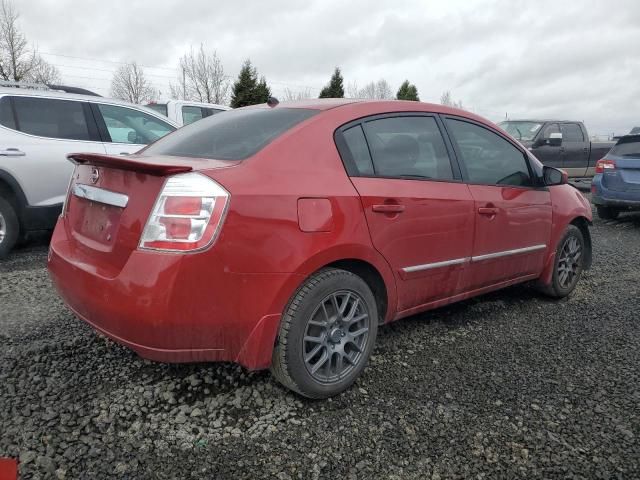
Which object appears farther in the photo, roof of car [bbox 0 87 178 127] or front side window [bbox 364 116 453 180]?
roof of car [bbox 0 87 178 127]

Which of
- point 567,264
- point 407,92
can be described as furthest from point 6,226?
point 407,92

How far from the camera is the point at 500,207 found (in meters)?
3.45

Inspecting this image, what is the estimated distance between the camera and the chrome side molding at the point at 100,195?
7.61 ft

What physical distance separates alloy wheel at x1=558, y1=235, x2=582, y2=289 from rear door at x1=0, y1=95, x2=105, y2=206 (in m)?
4.93

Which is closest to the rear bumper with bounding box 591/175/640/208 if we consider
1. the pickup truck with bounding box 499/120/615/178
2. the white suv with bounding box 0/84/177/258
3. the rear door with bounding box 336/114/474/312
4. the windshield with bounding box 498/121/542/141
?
the pickup truck with bounding box 499/120/615/178

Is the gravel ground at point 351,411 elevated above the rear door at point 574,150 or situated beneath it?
situated beneath

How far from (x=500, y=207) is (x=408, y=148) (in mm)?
885

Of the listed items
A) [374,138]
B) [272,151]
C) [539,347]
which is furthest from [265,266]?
[539,347]

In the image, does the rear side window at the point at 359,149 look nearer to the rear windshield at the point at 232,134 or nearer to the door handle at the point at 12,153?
the rear windshield at the point at 232,134

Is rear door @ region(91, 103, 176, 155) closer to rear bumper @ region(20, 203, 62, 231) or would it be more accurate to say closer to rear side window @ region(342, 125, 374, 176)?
rear bumper @ region(20, 203, 62, 231)

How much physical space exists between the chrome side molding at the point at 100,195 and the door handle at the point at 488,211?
216 centimetres

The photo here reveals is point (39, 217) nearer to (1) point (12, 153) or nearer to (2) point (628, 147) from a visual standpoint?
(1) point (12, 153)

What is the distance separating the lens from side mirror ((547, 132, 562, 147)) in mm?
10586

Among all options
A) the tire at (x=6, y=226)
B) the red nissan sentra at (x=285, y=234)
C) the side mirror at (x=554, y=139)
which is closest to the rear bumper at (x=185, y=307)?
the red nissan sentra at (x=285, y=234)
